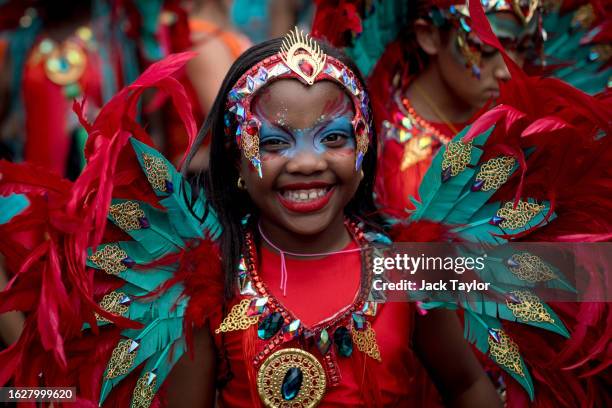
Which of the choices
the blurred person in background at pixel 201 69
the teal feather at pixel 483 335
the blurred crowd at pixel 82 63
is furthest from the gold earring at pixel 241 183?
the blurred crowd at pixel 82 63

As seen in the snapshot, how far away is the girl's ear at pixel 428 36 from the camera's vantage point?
4.41 m

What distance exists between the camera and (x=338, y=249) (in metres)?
3.25

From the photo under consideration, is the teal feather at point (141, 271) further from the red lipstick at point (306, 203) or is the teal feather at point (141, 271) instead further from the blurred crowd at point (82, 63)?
the blurred crowd at point (82, 63)

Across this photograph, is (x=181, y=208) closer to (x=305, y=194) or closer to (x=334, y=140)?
(x=305, y=194)

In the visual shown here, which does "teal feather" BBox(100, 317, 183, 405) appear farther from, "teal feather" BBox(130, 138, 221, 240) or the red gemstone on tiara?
the red gemstone on tiara

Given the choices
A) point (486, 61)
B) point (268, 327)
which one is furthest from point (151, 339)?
point (486, 61)

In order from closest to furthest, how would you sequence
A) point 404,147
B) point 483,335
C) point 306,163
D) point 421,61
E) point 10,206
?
1. point 306,163
2. point 483,335
3. point 10,206
4. point 404,147
5. point 421,61

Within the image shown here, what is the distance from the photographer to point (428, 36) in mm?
4449

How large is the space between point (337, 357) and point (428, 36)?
1762 mm

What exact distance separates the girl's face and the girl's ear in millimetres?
1406

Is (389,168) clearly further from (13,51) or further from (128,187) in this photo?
(13,51)

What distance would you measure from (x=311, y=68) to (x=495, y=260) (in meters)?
0.74

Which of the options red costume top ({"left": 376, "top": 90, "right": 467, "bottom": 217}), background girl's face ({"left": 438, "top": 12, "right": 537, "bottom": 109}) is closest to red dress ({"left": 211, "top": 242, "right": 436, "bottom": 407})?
red costume top ({"left": 376, "top": 90, "right": 467, "bottom": 217})

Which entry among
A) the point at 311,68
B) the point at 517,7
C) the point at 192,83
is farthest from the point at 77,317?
the point at 192,83
